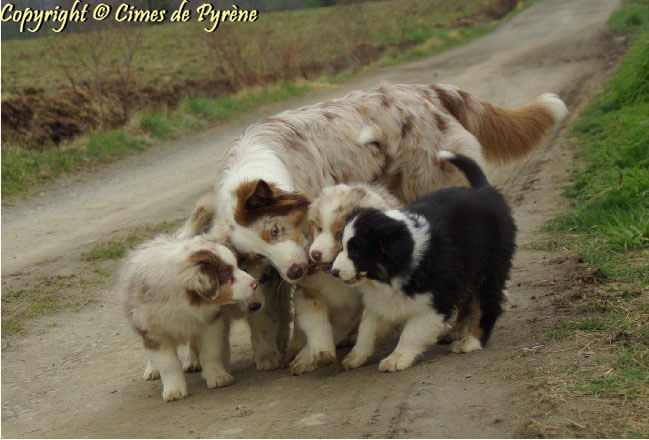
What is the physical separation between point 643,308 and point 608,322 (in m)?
0.29

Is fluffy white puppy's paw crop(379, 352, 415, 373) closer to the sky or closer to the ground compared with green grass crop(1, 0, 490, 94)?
closer to the ground

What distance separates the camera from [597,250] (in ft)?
25.0

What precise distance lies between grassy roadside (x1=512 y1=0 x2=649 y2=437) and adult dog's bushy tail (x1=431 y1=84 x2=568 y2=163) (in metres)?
1.02

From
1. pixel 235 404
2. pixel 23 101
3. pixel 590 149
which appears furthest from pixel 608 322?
pixel 23 101

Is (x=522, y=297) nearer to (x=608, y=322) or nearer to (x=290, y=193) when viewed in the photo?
(x=608, y=322)

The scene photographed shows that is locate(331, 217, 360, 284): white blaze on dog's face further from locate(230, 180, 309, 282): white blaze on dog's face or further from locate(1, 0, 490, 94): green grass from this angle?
locate(1, 0, 490, 94): green grass

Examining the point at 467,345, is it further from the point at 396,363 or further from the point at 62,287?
the point at 62,287

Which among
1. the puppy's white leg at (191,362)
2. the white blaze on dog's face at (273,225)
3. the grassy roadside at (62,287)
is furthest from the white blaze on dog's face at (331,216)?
the grassy roadside at (62,287)

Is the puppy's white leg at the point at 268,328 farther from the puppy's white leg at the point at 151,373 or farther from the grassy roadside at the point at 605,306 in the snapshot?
the grassy roadside at the point at 605,306

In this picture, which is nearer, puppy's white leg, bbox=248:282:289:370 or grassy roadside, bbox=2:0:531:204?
puppy's white leg, bbox=248:282:289:370

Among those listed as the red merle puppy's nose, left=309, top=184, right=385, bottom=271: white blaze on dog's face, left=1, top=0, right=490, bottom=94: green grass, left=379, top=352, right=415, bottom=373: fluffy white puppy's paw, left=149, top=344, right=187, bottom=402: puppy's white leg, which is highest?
left=1, top=0, right=490, bottom=94: green grass

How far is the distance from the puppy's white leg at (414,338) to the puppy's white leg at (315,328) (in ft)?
1.43

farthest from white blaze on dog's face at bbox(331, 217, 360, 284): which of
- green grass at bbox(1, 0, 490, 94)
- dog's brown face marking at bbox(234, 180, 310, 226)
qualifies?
green grass at bbox(1, 0, 490, 94)

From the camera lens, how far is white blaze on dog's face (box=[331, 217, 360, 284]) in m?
5.33
